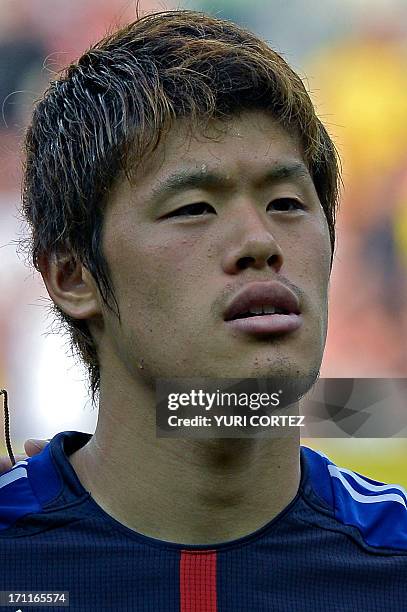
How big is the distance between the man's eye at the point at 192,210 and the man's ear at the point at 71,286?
0.25 metres

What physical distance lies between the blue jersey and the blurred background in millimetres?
1720

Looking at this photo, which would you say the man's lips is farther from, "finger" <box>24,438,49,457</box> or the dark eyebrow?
"finger" <box>24,438,49,457</box>

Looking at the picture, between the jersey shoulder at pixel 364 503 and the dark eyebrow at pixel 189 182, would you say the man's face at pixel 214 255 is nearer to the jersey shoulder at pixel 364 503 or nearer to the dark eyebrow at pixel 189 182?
Result: the dark eyebrow at pixel 189 182

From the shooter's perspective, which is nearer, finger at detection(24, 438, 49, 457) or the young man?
the young man

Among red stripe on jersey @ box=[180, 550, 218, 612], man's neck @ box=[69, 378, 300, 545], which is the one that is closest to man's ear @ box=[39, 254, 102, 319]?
man's neck @ box=[69, 378, 300, 545]

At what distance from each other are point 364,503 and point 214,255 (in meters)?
0.62

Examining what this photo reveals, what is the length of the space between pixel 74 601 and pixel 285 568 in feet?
1.26

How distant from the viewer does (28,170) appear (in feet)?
6.96

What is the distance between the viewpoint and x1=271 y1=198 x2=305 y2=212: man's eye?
1.80 metres

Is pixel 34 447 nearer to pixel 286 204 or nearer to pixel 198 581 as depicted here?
pixel 198 581

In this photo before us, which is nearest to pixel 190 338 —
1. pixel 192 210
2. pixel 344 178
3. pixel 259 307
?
pixel 259 307

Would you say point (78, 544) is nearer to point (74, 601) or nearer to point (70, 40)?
point (74, 601)

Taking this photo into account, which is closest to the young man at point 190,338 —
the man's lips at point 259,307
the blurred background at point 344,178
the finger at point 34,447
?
the man's lips at point 259,307

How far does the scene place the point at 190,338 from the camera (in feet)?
5.50
